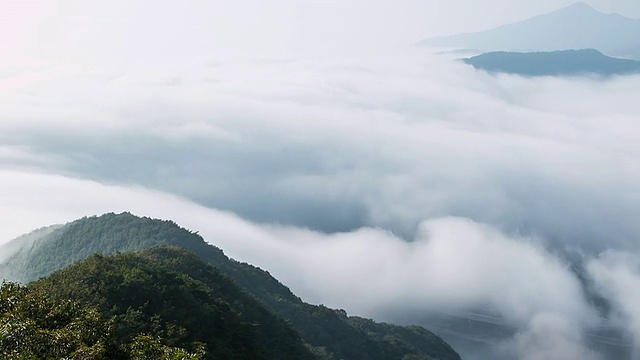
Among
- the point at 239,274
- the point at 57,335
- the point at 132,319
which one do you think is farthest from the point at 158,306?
the point at 239,274

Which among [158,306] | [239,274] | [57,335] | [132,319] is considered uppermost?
[239,274]

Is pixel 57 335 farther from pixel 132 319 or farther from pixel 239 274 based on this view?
pixel 239 274

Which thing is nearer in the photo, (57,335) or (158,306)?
(57,335)

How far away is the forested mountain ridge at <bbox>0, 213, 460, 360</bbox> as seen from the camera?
283 ft

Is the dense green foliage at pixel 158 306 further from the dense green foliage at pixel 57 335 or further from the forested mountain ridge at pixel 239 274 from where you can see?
the forested mountain ridge at pixel 239 274

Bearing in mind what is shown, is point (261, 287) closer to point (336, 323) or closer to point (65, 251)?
point (336, 323)

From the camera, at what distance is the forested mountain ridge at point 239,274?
86.3 m

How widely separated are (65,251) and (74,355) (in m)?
92.8

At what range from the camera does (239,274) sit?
92.2 m

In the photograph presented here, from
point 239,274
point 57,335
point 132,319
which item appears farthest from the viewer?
point 239,274

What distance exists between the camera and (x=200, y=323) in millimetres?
43094

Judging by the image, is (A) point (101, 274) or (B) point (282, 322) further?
(B) point (282, 322)

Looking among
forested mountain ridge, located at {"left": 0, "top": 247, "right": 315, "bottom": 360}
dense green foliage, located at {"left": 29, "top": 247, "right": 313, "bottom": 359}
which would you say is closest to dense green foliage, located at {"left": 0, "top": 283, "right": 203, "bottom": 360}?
forested mountain ridge, located at {"left": 0, "top": 247, "right": 315, "bottom": 360}

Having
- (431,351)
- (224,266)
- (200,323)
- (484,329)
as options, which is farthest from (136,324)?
(484,329)
